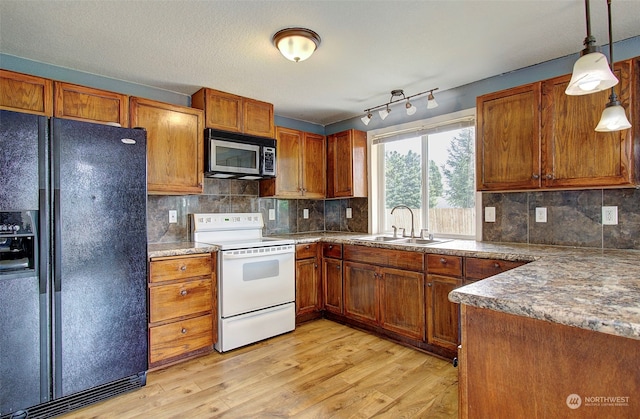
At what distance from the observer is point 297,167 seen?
378 centimetres

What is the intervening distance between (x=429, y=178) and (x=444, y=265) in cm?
119

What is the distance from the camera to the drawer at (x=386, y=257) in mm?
2707

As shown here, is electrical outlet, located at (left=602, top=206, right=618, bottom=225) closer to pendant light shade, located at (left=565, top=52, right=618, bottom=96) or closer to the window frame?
the window frame

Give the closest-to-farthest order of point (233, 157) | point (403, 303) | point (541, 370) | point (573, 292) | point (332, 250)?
point (541, 370) < point (573, 292) < point (403, 303) < point (233, 157) < point (332, 250)

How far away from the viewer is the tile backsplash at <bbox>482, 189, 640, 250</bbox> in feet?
7.36

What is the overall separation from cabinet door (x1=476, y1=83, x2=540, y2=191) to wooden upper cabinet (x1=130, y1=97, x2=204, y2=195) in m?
2.34

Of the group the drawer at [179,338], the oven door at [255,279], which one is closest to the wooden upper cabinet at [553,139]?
the oven door at [255,279]

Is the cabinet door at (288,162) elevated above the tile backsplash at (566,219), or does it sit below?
above

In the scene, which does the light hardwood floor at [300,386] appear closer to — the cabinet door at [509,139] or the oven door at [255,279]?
the oven door at [255,279]

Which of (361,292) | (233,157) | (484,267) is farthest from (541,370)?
(233,157)

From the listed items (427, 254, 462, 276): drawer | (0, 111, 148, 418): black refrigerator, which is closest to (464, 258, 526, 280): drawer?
(427, 254, 462, 276): drawer

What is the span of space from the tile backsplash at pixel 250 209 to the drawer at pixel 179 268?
0.59 meters

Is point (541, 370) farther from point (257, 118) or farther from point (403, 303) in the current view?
point (257, 118)

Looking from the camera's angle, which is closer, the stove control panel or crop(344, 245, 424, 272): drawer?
crop(344, 245, 424, 272): drawer
